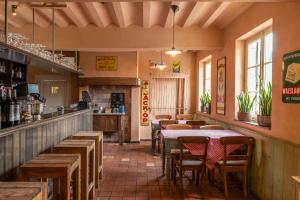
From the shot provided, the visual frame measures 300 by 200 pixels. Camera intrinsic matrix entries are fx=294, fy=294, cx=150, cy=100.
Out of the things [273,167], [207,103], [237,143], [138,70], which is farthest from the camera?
[138,70]

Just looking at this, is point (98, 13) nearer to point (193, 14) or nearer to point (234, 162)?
point (193, 14)

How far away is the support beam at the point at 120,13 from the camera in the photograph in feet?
14.4

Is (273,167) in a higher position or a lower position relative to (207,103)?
lower

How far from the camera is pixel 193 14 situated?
4875mm

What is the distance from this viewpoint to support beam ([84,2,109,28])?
4.49 metres

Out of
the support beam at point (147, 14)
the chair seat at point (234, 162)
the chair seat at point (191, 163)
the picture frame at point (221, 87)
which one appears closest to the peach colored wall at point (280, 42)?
the chair seat at point (234, 162)

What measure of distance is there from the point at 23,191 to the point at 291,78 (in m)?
2.81

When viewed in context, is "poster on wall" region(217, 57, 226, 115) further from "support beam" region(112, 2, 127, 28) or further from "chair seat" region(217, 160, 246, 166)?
"support beam" region(112, 2, 127, 28)

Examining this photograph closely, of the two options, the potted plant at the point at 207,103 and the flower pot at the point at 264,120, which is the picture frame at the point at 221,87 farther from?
the flower pot at the point at 264,120

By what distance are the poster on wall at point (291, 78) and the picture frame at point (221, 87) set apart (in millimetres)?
2307

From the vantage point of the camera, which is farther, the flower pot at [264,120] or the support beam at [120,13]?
the support beam at [120,13]

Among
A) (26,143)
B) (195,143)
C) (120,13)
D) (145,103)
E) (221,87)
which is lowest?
(195,143)

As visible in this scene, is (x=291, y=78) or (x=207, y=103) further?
(x=207, y=103)

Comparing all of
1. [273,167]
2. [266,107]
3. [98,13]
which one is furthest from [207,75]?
[273,167]
